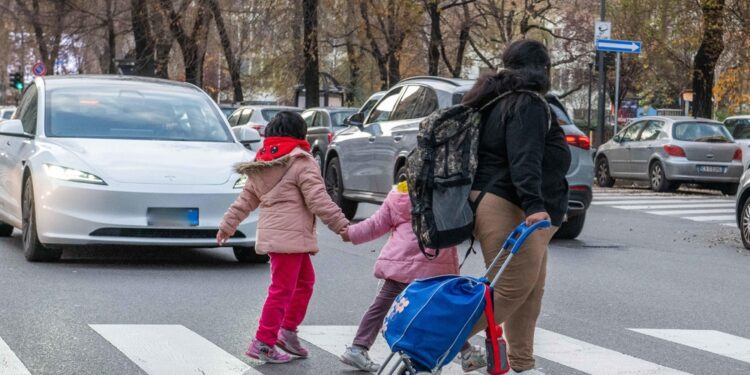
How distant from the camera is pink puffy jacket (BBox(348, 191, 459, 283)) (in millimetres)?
6434

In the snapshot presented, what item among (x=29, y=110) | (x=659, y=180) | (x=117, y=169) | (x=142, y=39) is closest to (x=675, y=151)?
(x=659, y=180)

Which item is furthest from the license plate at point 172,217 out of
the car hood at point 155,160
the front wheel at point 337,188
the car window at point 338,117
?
the car window at point 338,117

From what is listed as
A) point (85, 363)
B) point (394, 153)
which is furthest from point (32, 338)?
point (394, 153)

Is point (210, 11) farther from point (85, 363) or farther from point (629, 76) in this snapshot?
point (629, 76)

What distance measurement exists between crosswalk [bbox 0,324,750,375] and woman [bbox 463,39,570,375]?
3.84ft

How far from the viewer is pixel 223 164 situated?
10.9 meters

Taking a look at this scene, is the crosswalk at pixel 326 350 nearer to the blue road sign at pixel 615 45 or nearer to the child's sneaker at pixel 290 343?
the child's sneaker at pixel 290 343

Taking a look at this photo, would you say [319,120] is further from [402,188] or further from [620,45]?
[402,188]

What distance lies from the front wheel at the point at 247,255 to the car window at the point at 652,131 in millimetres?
16840

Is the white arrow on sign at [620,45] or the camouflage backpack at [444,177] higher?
the white arrow on sign at [620,45]

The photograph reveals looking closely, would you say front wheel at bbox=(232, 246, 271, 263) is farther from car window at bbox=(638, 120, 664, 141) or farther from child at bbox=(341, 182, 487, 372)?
car window at bbox=(638, 120, 664, 141)

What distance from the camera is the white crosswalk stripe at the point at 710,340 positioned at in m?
7.51

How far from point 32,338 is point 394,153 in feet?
24.6

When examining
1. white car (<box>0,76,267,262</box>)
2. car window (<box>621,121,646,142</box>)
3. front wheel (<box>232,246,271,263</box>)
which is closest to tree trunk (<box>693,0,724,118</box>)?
car window (<box>621,121,646,142</box>)
